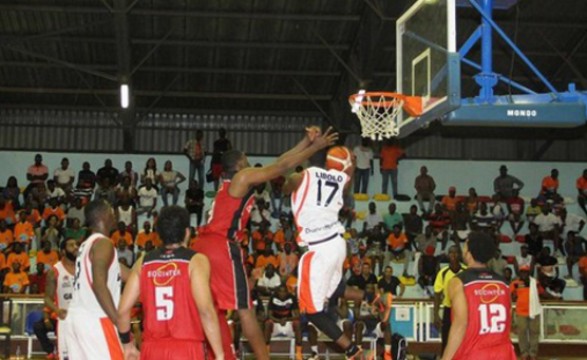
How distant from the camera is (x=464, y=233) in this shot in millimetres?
21609

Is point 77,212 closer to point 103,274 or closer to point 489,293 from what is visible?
point 103,274

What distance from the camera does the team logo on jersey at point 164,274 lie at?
636cm

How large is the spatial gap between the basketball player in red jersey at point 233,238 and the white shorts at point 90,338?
1051 mm

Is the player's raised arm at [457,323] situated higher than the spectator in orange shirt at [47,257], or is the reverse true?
the spectator in orange shirt at [47,257]

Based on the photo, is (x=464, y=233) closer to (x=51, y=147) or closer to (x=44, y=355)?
(x=44, y=355)

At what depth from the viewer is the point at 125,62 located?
74.2 feet

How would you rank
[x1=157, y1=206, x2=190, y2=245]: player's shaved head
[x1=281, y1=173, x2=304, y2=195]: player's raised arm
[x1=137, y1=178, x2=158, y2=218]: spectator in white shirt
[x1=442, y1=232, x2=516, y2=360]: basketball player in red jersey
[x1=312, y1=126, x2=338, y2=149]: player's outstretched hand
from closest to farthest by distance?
[x1=157, y1=206, x2=190, y2=245]: player's shaved head < [x1=442, y1=232, x2=516, y2=360]: basketball player in red jersey < [x1=312, y1=126, x2=338, y2=149]: player's outstretched hand < [x1=281, y1=173, x2=304, y2=195]: player's raised arm < [x1=137, y1=178, x2=158, y2=218]: spectator in white shirt

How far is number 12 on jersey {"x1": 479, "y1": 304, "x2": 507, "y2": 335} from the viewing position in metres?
7.41

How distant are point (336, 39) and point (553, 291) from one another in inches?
359

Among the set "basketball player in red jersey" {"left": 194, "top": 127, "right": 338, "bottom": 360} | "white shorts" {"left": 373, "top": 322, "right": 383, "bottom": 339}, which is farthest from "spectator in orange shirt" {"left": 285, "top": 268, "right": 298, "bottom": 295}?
"basketball player in red jersey" {"left": 194, "top": 127, "right": 338, "bottom": 360}

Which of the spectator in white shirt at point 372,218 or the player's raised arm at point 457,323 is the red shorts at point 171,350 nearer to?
the player's raised arm at point 457,323

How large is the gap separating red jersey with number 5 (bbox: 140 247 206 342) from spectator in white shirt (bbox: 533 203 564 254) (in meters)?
17.3

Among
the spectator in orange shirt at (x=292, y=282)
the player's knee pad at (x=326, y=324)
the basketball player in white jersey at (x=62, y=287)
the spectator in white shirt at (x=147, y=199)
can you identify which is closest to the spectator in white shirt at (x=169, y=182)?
the spectator in white shirt at (x=147, y=199)

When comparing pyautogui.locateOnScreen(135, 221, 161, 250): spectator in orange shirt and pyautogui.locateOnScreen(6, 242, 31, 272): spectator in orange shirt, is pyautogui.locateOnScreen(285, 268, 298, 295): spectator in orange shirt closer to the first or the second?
pyautogui.locateOnScreen(135, 221, 161, 250): spectator in orange shirt
